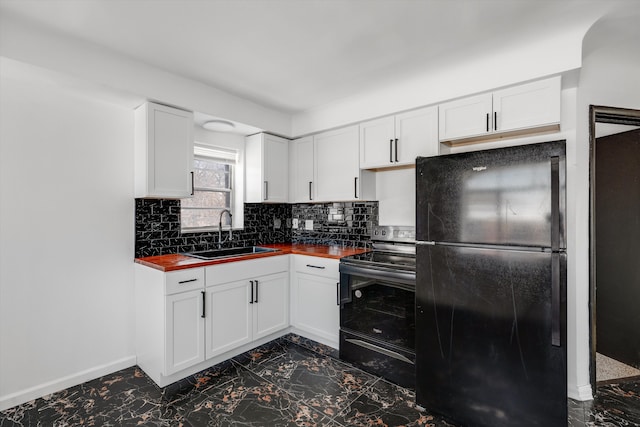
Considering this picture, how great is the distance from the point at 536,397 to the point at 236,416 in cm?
171

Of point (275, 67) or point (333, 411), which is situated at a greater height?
point (275, 67)

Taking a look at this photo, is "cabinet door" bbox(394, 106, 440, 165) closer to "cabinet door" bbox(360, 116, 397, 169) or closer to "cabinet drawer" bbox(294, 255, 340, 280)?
"cabinet door" bbox(360, 116, 397, 169)

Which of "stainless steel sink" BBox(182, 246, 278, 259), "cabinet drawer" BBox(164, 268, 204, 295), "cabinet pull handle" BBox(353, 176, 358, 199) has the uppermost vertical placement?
"cabinet pull handle" BBox(353, 176, 358, 199)

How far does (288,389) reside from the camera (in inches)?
88.7

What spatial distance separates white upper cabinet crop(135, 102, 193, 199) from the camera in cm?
244

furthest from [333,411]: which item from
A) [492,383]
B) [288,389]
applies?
[492,383]

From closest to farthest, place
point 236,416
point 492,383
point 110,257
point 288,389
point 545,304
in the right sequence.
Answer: point 545,304 → point 492,383 → point 236,416 → point 288,389 → point 110,257

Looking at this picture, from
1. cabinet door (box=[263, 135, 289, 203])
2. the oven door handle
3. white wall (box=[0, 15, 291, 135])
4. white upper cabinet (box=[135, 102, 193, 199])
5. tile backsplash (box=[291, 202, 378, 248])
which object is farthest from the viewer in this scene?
cabinet door (box=[263, 135, 289, 203])

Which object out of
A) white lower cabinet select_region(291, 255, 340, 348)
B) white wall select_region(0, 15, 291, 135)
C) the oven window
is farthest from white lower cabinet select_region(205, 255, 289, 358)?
white wall select_region(0, 15, 291, 135)

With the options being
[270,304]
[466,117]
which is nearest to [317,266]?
[270,304]

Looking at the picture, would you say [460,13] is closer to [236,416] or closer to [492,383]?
[492,383]

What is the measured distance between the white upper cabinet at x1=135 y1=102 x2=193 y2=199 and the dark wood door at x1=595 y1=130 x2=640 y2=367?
3.58 metres

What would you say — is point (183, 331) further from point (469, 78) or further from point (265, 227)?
point (469, 78)

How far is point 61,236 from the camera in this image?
226 cm
